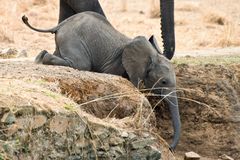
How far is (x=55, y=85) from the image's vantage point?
21.1 ft

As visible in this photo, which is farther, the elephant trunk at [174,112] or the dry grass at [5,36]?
the dry grass at [5,36]

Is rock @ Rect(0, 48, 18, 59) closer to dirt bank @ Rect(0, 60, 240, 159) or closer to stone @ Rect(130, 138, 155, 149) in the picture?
dirt bank @ Rect(0, 60, 240, 159)

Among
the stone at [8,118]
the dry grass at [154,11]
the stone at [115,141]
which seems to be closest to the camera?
the stone at [8,118]

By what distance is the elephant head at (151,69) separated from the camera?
799 cm

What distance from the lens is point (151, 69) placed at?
27.1ft

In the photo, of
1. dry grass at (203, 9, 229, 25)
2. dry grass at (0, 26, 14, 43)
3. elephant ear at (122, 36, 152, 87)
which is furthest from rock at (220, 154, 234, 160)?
dry grass at (203, 9, 229, 25)

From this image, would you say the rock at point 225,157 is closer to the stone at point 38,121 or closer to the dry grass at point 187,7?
the stone at point 38,121

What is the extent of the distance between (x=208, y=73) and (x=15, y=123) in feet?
12.7

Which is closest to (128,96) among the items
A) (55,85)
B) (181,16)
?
(55,85)

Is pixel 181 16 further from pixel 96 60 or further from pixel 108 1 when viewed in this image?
pixel 96 60

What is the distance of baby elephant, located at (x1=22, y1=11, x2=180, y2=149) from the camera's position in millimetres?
8117

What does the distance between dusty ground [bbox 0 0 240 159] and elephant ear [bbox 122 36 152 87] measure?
1.28ft

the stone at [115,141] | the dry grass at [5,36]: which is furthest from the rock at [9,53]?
the stone at [115,141]

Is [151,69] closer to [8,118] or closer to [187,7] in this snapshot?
[8,118]
